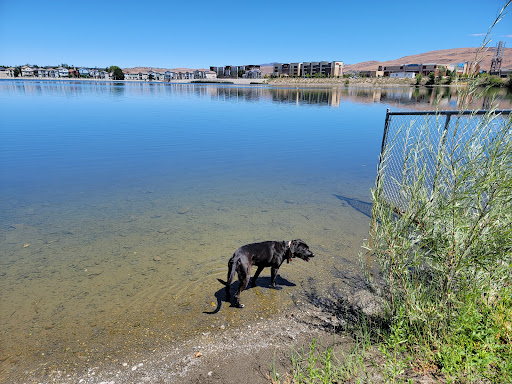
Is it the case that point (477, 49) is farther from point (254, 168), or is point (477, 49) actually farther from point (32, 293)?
point (254, 168)

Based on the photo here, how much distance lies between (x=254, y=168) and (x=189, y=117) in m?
20.6

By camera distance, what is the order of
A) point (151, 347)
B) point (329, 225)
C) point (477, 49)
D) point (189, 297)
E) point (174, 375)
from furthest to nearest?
1. point (329, 225)
2. point (189, 297)
3. point (151, 347)
4. point (174, 375)
5. point (477, 49)

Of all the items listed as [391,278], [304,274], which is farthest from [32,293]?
[391,278]

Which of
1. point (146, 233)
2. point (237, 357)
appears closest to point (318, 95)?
point (146, 233)

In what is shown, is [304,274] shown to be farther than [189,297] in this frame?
Yes

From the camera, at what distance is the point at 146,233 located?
845 centimetres

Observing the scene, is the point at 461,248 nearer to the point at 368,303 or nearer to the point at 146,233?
the point at 368,303

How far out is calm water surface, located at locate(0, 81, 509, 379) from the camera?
16.7 ft

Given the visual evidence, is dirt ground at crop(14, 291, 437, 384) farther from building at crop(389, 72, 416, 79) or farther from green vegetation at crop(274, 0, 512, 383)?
building at crop(389, 72, 416, 79)

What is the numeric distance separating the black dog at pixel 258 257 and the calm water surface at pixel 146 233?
1.55 feet

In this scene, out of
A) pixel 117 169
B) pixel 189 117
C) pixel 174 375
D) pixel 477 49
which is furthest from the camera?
pixel 189 117

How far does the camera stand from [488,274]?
387 centimetres

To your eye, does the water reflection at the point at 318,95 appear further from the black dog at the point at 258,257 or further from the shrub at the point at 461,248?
the shrub at the point at 461,248

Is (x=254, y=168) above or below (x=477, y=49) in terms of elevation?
below
